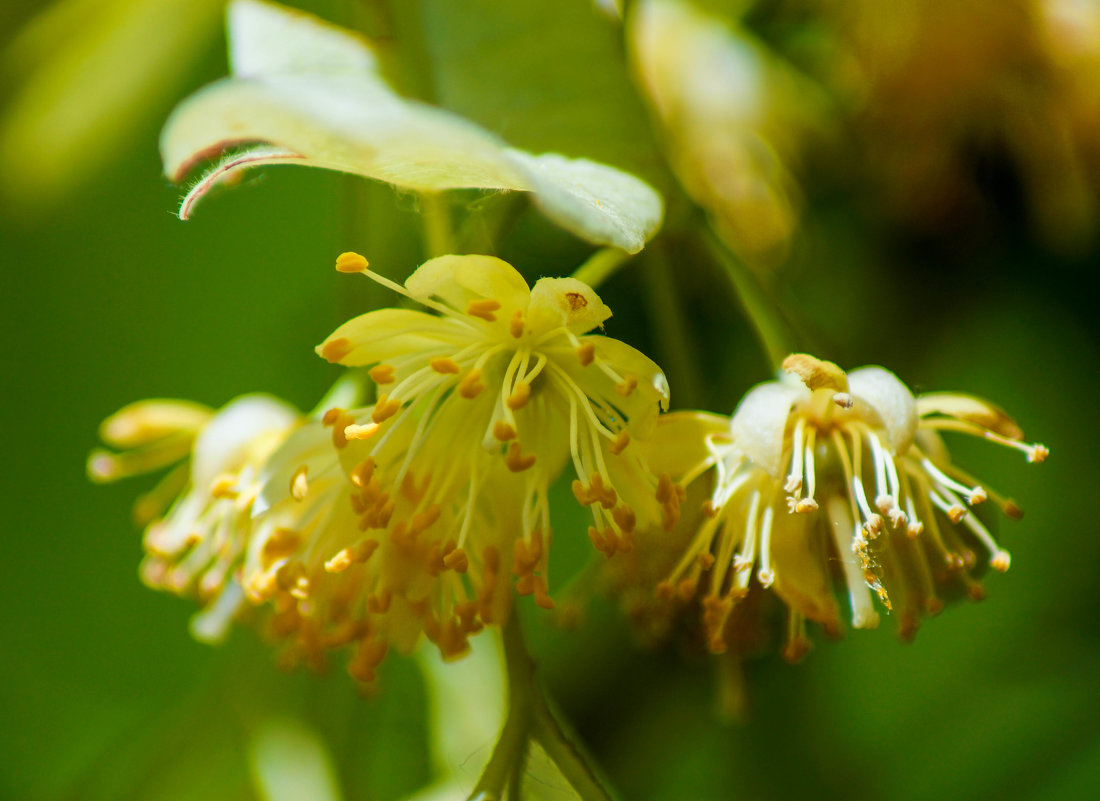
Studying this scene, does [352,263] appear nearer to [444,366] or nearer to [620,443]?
[444,366]

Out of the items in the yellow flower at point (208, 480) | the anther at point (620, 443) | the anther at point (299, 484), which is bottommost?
the yellow flower at point (208, 480)

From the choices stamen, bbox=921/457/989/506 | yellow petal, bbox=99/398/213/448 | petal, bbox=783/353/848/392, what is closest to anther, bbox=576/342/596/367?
petal, bbox=783/353/848/392

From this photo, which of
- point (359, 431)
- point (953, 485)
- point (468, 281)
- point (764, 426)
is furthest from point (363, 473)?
point (953, 485)

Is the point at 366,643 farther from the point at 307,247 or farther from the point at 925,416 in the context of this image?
the point at 307,247

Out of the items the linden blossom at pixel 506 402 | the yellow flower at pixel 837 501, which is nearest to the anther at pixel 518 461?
the linden blossom at pixel 506 402

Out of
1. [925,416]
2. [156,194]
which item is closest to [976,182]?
[925,416]

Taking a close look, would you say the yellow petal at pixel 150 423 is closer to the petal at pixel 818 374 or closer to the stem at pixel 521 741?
the stem at pixel 521 741

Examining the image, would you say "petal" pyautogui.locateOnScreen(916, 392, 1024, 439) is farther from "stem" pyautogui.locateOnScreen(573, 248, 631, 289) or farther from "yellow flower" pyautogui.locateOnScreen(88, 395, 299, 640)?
"yellow flower" pyautogui.locateOnScreen(88, 395, 299, 640)
